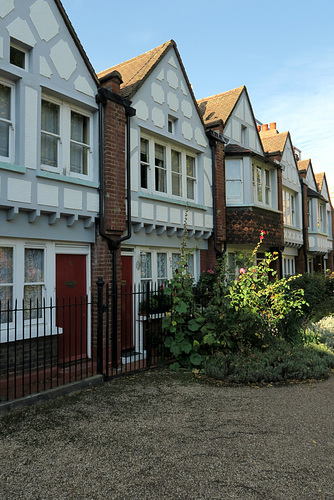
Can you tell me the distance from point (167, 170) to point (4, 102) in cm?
469

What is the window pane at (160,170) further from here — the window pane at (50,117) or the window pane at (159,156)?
the window pane at (50,117)

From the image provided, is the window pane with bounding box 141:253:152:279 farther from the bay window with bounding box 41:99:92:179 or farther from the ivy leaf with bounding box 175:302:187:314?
the bay window with bounding box 41:99:92:179

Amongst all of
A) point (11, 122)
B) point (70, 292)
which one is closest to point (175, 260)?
point (70, 292)

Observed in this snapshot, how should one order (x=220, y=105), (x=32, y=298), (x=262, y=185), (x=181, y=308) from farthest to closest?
(x=220, y=105) → (x=262, y=185) → (x=181, y=308) → (x=32, y=298)

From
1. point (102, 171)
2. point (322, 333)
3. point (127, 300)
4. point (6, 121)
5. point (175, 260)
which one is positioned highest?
point (6, 121)

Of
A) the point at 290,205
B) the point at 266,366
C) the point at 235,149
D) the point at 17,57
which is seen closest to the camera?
the point at 17,57

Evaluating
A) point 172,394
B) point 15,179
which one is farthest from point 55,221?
point 172,394

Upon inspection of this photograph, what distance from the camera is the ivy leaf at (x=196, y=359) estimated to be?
25.0 ft

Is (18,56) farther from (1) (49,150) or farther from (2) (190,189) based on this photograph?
(2) (190,189)

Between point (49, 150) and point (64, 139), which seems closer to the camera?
point (49, 150)

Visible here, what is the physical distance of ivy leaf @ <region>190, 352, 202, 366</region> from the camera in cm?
762

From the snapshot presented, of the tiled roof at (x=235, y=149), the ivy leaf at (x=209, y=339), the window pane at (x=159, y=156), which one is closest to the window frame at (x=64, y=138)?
the window pane at (x=159, y=156)

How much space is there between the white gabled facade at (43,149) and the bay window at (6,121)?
2cm

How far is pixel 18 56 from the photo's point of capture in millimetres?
7047
